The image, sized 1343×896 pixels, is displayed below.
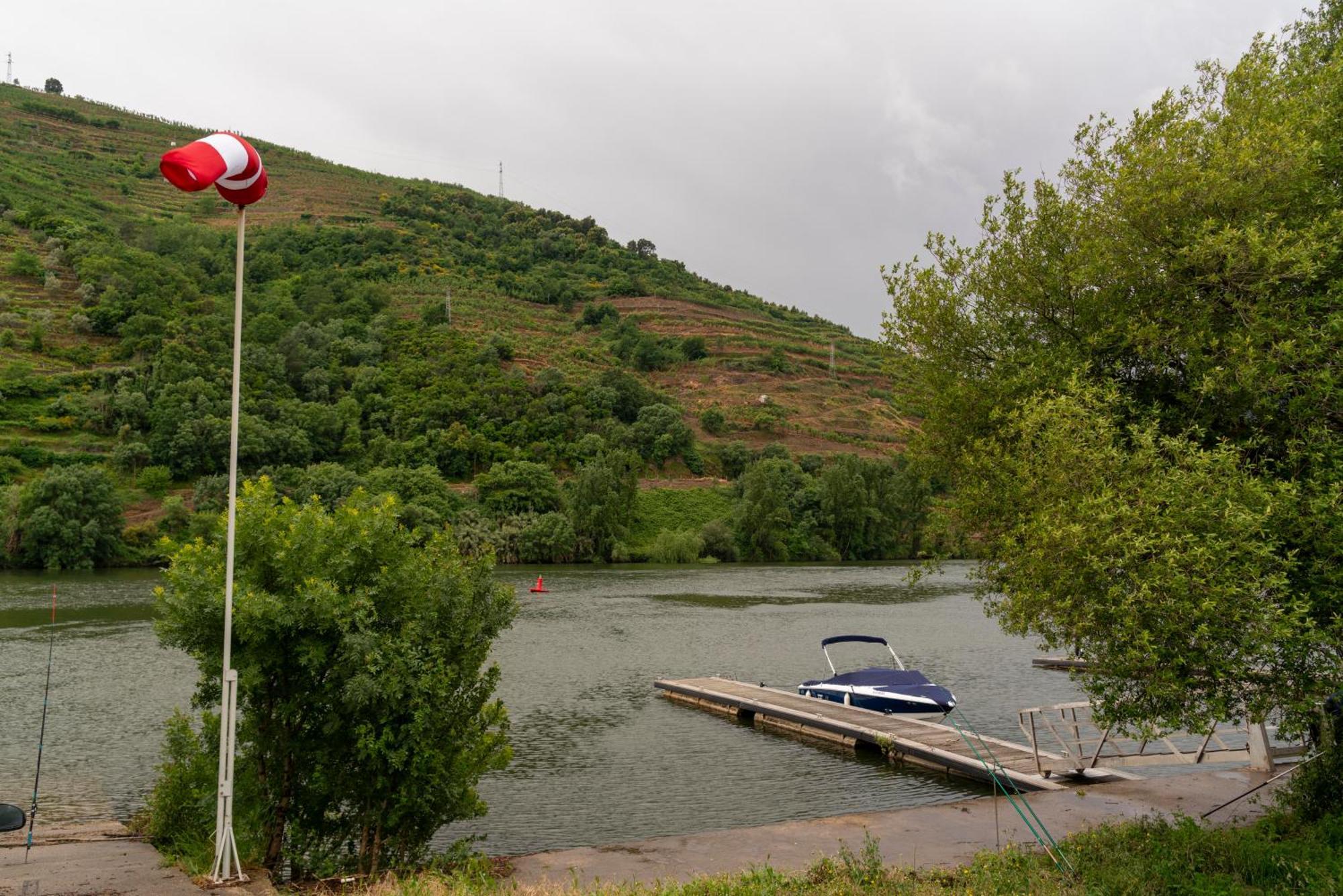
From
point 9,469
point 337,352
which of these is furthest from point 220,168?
point 337,352

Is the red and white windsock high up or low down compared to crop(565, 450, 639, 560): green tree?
up

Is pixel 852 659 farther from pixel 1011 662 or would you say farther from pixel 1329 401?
pixel 1329 401

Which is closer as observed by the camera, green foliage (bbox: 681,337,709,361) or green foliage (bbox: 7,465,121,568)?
green foliage (bbox: 7,465,121,568)

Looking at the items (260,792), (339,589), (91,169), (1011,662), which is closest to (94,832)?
(260,792)

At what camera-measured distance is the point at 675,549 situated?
303 ft

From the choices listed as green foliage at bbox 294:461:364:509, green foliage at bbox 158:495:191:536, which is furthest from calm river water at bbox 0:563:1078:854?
green foliage at bbox 294:461:364:509

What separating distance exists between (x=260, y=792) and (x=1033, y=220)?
15312 mm

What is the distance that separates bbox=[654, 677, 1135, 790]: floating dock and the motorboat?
73cm

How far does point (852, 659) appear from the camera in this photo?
3766 centimetres

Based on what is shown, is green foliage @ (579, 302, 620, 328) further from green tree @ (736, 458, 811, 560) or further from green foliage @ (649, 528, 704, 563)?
green foliage @ (649, 528, 704, 563)

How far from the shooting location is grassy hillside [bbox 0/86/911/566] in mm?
91375

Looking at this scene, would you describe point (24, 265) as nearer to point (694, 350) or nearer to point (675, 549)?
point (675, 549)

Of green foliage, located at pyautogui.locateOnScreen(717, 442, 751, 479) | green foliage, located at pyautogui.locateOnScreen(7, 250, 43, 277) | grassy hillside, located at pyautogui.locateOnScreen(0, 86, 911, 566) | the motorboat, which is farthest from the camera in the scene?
green foliage, located at pyautogui.locateOnScreen(7, 250, 43, 277)

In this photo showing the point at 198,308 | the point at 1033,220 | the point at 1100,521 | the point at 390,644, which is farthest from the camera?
the point at 198,308
